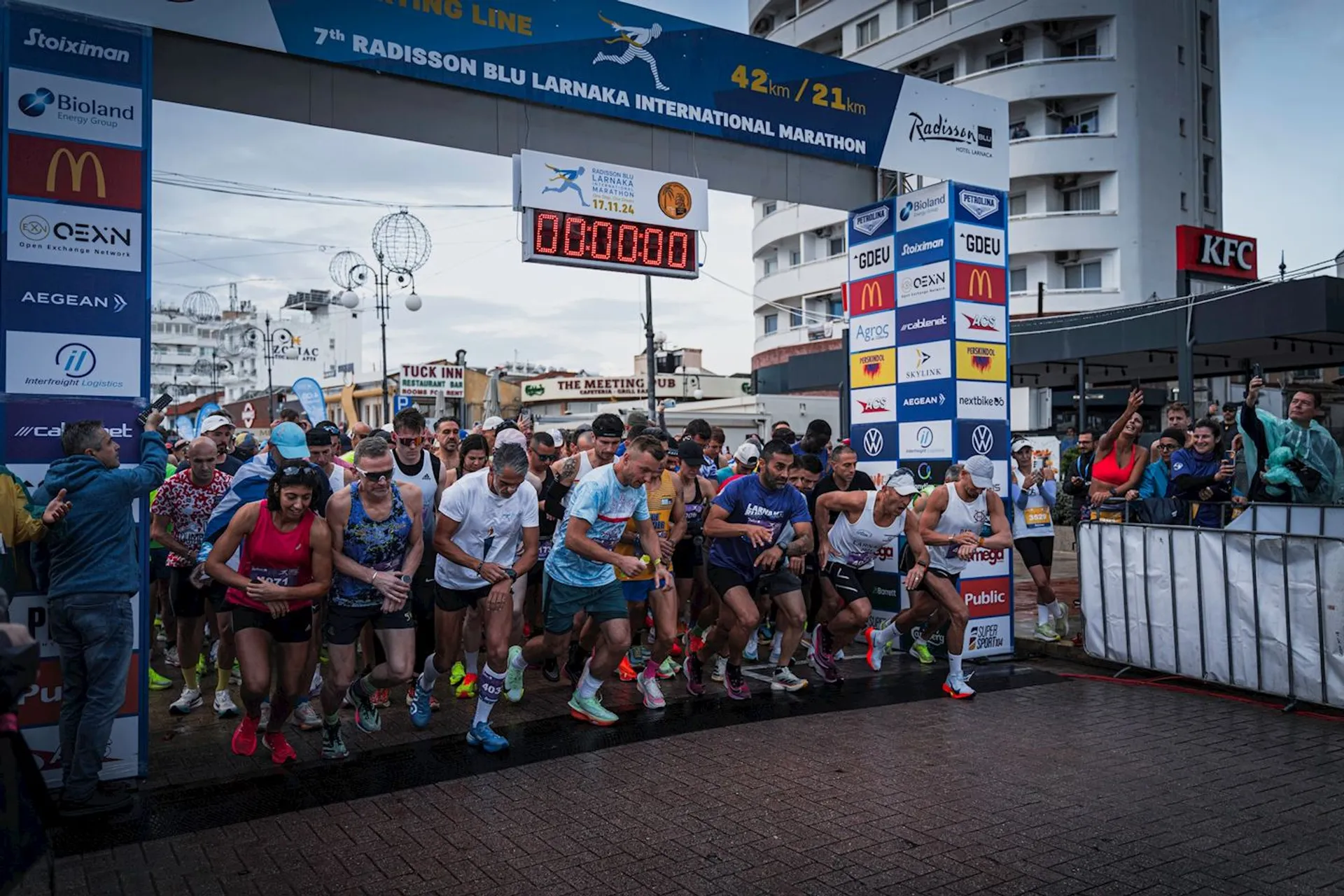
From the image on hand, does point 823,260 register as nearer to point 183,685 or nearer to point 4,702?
point 183,685

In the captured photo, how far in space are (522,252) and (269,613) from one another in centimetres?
400

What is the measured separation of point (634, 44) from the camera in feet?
28.5

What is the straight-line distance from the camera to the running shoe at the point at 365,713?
6.58 m

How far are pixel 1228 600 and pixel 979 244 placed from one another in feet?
13.2

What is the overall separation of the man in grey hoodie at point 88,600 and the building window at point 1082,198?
4002 cm

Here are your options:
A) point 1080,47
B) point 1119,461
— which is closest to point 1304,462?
point 1119,461

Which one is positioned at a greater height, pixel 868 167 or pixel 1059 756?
pixel 868 167

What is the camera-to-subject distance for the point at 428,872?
432 centimetres

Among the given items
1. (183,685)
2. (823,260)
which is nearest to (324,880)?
(183,685)

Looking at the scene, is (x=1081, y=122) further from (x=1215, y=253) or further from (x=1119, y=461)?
(x=1119, y=461)

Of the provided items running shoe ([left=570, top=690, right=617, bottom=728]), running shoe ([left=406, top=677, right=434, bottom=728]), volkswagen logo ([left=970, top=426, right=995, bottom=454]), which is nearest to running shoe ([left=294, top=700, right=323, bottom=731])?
running shoe ([left=406, top=677, right=434, bottom=728])

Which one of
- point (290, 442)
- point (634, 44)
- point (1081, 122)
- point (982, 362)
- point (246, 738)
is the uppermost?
point (1081, 122)

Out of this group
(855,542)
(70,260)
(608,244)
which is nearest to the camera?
(70,260)

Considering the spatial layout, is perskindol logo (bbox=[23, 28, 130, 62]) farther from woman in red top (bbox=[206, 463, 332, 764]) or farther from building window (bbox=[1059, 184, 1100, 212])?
building window (bbox=[1059, 184, 1100, 212])
